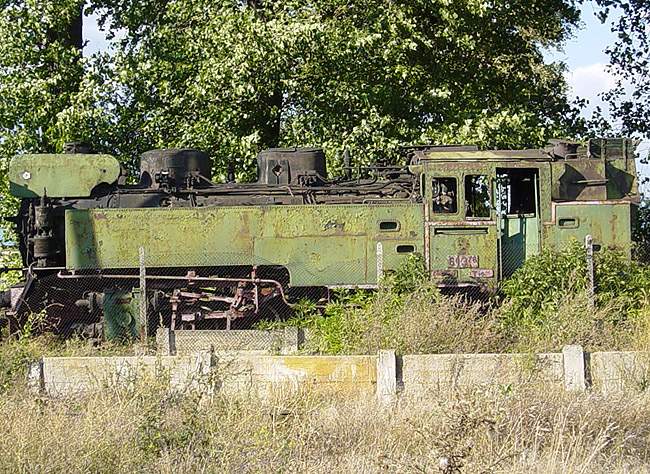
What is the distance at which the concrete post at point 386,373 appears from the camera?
33.4ft

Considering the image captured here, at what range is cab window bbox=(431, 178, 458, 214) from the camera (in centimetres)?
1544

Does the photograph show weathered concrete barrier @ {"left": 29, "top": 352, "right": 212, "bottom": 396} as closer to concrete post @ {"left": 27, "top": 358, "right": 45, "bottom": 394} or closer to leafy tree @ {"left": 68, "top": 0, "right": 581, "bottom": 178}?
concrete post @ {"left": 27, "top": 358, "right": 45, "bottom": 394}

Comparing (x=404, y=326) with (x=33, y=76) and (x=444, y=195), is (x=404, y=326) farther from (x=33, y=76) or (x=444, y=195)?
(x=33, y=76)

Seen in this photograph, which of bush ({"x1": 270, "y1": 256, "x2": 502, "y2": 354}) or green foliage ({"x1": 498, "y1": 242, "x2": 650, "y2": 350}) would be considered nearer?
bush ({"x1": 270, "y1": 256, "x2": 502, "y2": 354})

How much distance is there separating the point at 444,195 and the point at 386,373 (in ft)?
19.0

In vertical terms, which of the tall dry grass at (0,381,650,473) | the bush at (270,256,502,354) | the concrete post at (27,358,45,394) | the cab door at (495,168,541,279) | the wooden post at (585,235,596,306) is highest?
the cab door at (495,168,541,279)

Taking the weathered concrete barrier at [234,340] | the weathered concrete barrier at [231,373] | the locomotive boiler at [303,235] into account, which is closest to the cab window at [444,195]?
the locomotive boiler at [303,235]

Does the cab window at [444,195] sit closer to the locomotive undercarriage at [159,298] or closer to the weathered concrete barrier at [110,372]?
the locomotive undercarriage at [159,298]

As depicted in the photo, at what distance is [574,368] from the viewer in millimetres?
10406

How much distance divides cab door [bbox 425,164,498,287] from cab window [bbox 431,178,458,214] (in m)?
0.02

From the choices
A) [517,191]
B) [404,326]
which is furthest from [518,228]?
[404,326]

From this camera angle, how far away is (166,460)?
7910 millimetres

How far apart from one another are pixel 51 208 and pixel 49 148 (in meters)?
5.47

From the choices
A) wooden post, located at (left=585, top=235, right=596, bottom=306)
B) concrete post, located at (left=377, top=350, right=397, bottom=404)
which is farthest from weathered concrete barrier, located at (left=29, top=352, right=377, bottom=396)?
wooden post, located at (left=585, top=235, right=596, bottom=306)
